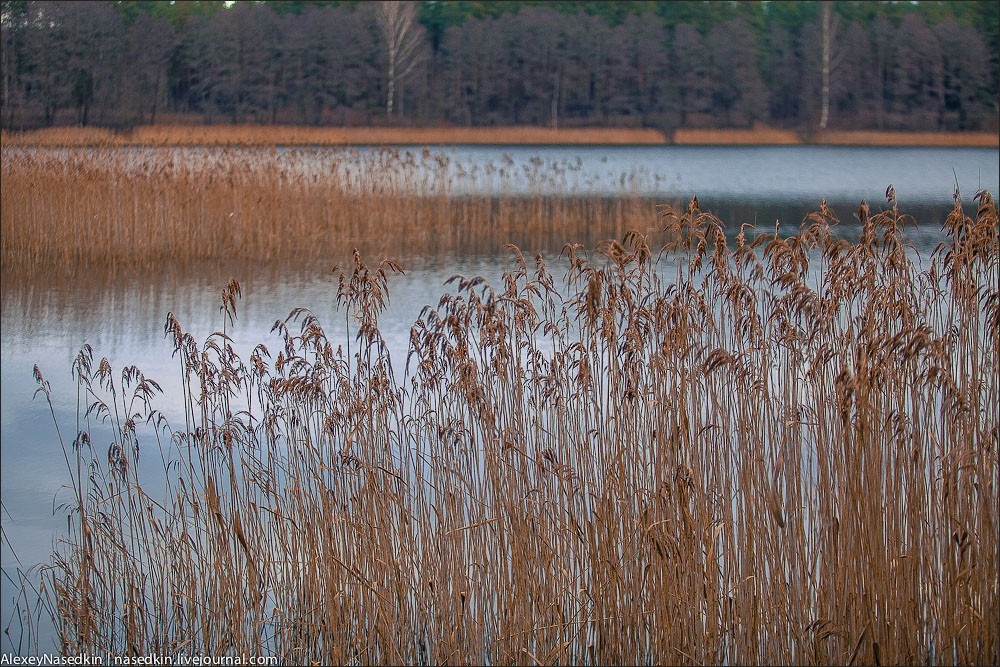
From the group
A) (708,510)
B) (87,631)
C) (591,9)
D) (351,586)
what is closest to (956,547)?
(708,510)

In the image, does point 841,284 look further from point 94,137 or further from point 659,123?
point 659,123

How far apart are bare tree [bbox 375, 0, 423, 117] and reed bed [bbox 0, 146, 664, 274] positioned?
17.9 meters

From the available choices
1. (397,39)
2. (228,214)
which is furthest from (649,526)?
(397,39)

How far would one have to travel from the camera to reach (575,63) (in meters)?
32.0

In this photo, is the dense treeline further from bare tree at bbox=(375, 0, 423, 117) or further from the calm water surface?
the calm water surface

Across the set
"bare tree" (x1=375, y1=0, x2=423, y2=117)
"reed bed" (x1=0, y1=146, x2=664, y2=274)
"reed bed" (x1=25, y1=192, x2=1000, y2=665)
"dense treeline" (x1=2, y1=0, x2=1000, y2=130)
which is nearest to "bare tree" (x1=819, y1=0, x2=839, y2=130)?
"dense treeline" (x1=2, y1=0, x2=1000, y2=130)

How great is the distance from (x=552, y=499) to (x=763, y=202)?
1302 centimetres

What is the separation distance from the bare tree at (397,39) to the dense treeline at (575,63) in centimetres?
7

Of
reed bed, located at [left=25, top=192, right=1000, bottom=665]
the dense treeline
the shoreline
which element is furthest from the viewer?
the shoreline

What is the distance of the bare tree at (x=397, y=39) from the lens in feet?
94.2

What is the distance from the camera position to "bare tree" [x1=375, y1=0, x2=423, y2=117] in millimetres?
28719

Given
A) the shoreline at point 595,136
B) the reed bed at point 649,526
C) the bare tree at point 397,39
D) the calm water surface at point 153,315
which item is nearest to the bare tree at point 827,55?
the shoreline at point 595,136

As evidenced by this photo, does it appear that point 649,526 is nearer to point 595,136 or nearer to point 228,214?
point 228,214

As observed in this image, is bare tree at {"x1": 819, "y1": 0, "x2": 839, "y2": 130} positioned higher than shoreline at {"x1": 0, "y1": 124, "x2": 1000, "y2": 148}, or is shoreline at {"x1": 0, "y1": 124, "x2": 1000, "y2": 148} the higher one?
bare tree at {"x1": 819, "y1": 0, "x2": 839, "y2": 130}
